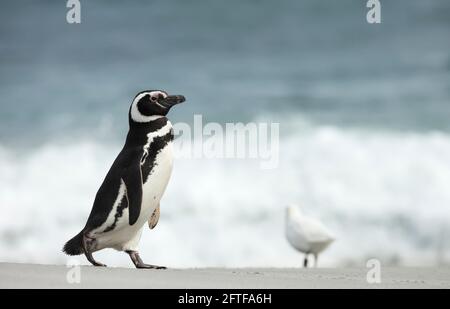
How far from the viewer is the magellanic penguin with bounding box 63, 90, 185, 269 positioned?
5672mm

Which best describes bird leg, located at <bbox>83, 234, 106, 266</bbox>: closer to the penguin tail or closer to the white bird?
the penguin tail

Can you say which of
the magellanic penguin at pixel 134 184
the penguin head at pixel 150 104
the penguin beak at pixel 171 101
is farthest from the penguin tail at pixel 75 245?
the penguin beak at pixel 171 101

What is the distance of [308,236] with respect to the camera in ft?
28.2

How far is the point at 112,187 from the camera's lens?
224 inches

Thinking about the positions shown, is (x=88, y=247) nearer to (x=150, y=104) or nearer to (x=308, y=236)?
(x=150, y=104)

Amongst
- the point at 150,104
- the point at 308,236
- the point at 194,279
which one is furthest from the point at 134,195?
the point at 308,236

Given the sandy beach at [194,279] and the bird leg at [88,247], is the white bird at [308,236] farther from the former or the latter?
the bird leg at [88,247]

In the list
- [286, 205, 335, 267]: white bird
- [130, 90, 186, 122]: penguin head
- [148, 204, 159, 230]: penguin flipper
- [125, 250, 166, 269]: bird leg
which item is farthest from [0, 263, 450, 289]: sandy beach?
[286, 205, 335, 267]: white bird

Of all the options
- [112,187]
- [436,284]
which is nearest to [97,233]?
[112,187]

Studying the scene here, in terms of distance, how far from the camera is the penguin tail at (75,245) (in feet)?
19.1

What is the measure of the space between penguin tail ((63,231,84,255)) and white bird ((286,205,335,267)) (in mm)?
3350
